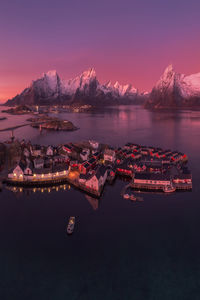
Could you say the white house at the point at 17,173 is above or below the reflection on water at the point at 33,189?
above

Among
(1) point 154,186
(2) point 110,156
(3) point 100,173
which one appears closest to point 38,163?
(3) point 100,173

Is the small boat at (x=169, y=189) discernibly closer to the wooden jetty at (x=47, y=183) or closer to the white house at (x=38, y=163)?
the wooden jetty at (x=47, y=183)

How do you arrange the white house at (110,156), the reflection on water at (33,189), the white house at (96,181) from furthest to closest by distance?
1. the white house at (110,156)
2. the reflection on water at (33,189)
3. the white house at (96,181)

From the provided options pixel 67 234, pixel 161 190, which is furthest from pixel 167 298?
pixel 161 190

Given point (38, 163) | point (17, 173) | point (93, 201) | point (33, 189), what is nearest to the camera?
point (93, 201)

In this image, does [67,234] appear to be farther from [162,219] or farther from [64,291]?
[162,219]

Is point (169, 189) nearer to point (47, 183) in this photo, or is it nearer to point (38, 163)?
point (47, 183)

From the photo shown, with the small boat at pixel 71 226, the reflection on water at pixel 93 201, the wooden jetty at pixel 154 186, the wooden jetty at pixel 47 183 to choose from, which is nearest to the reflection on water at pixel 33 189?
the wooden jetty at pixel 47 183

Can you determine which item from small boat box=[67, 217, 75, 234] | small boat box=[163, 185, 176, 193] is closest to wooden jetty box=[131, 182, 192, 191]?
small boat box=[163, 185, 176, 193]
